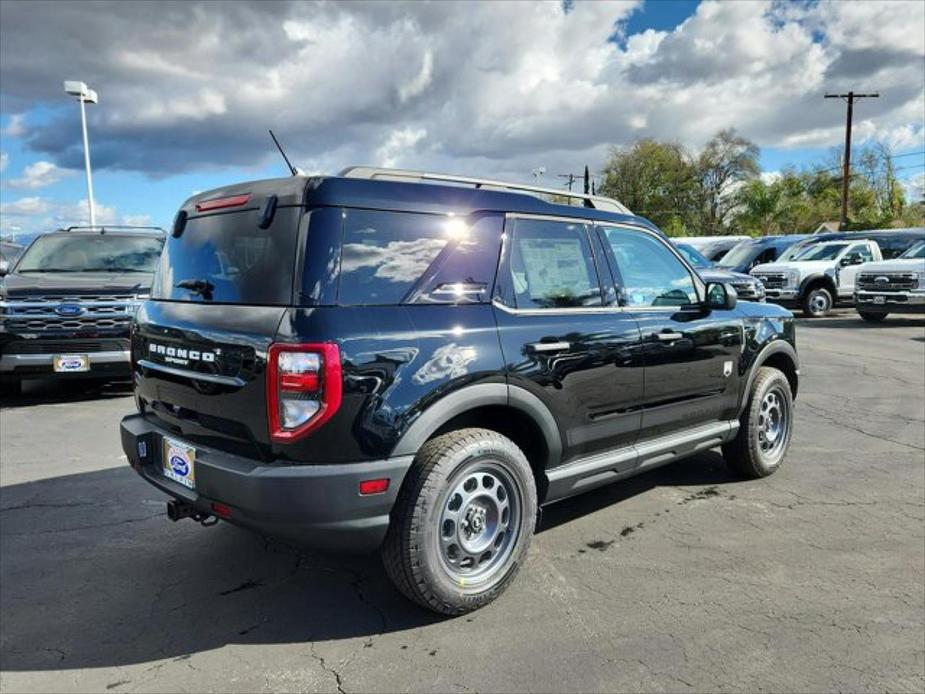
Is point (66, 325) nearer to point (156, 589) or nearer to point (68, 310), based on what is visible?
point (68, 310)

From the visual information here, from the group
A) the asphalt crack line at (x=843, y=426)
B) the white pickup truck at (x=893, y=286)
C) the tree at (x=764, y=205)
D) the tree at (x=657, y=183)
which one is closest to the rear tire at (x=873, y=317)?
the white pickup truck at (x=893, y=286)

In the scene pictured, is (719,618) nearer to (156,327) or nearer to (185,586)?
(185,586)

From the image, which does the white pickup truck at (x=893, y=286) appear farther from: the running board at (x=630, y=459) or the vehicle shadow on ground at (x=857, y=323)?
the running board at (x=630, y=459)

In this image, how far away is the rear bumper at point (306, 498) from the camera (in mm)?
2627

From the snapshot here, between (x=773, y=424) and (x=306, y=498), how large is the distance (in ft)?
12.5

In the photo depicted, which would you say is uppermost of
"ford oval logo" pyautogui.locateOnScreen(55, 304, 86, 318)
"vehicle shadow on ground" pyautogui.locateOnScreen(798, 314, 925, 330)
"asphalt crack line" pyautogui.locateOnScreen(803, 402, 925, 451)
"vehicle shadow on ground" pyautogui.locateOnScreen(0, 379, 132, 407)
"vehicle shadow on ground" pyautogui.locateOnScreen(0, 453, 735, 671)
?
"ford oval logo" pyautogui.locateOnScreen(55, 304, 86, 318)

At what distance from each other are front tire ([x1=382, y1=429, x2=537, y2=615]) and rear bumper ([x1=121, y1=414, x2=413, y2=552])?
0.12m

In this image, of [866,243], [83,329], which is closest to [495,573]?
[83,329]

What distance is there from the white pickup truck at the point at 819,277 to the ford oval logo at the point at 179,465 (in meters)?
16.9

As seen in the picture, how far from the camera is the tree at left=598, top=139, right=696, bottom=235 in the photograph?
6097 centimetres

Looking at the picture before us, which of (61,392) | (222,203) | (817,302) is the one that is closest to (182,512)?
(222,203)

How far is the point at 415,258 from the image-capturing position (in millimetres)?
3014

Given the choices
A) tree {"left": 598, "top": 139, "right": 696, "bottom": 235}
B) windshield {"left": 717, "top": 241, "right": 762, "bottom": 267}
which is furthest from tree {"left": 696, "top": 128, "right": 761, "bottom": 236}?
windshield {"left": 717, "top": 241, "right": 762, "bottom": 267}

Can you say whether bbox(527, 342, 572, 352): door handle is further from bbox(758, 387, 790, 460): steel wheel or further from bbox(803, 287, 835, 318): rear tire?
bbox(803, 287, 835, 318): rear tire
